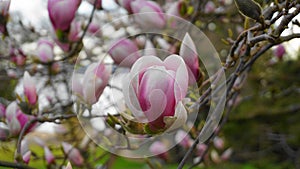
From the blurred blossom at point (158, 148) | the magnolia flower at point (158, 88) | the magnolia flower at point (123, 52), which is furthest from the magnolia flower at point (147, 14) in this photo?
the magnolia flower at point (158, 88)

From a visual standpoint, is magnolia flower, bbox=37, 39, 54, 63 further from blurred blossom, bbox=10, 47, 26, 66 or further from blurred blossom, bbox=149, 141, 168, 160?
blurred blossom, bbox=149, 141, 168, 160

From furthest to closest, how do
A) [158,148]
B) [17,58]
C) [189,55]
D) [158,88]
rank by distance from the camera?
1. [17,58]
2. [158,148]
3. [189,55]
4. [158,88]

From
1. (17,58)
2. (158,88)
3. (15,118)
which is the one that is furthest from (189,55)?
(17,58)

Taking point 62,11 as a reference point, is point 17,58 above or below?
below

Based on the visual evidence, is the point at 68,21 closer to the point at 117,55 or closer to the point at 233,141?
the point at 117,55

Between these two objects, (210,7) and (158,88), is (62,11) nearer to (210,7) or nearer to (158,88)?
(158,88)

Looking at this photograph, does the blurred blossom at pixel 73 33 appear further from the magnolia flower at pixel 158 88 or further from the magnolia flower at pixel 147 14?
the magnolia flower at pixel 158 88
